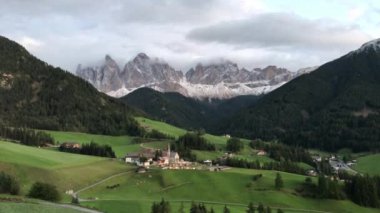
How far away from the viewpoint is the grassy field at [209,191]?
557 ft

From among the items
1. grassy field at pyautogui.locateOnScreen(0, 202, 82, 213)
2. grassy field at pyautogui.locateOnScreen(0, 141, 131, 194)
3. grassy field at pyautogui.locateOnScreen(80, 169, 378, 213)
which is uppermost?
grassy field at pyautogui.locateOnScreen(0, 202, 82, 213)

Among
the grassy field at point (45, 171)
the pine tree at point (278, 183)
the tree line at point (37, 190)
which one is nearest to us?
the tree line at point (37, 190)

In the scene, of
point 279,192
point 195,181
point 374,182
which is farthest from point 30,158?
point 374,182

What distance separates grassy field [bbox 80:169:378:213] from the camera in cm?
16975

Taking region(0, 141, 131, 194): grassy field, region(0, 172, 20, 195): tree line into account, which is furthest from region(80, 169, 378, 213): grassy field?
region(0, 172, 20, 195): tree line

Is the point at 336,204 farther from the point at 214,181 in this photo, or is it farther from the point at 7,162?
the point at 7,162

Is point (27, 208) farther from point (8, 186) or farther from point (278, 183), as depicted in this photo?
point (278, 183)

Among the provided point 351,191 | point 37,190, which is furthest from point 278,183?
point 37,190

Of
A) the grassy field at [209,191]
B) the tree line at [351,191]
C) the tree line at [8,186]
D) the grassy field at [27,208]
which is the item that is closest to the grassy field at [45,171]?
the grassy field at [209,191]

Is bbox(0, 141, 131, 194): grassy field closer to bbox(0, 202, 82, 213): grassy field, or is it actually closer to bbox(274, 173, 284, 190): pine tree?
bbox(274, 173, 284, 190): pine tree

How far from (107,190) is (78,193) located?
12.6 m

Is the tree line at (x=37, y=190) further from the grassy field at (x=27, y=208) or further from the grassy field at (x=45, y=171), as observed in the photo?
the grassy field at (x=27, y=208)

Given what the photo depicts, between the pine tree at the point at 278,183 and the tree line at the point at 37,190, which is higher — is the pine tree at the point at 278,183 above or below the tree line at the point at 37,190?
below

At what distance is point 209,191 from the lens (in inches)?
7146
